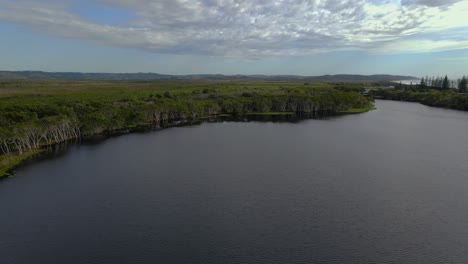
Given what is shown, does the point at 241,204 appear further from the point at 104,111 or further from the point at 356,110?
the point at 356,110

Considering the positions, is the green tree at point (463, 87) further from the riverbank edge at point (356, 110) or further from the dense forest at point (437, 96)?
the riverbank edge at point (356, 110)

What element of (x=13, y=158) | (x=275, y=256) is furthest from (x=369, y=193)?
(x=13, y=158)

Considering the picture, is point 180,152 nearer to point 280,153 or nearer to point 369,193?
point 280,153

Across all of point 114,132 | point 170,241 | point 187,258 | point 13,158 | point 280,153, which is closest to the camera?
point 187,258

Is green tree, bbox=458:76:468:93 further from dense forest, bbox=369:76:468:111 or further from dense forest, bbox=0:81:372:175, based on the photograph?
dense forest, bbox=0:81:372:175

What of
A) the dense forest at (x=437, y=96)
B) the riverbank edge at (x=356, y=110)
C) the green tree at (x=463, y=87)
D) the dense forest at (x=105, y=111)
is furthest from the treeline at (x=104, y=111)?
the green tree at (x=463, y=87)

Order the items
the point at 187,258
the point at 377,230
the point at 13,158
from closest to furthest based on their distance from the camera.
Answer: the point at 187,258 → the point at 377,230 → the point at 13,158
